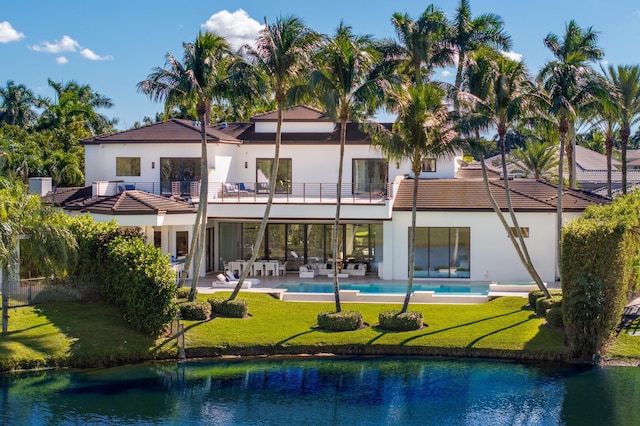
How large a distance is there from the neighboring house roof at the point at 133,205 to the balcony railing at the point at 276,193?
180 cm

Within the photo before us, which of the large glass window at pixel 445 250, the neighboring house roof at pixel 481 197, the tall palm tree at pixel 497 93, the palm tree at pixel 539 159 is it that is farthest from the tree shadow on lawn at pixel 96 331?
the palm tree at pixel 539 159

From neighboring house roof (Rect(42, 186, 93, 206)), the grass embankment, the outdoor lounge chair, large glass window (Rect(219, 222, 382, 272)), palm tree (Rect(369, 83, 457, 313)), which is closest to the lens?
the grass embankment

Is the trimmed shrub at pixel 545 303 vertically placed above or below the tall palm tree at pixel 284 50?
below

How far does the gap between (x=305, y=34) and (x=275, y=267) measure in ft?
46.4

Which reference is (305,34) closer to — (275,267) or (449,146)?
(449,146)

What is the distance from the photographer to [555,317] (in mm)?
28672

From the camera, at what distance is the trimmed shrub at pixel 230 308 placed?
101ft

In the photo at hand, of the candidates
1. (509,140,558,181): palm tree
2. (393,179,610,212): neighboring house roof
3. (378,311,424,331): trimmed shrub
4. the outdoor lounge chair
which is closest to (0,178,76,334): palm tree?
the outdoor lounge chair

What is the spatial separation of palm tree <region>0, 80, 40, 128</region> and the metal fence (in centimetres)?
4114

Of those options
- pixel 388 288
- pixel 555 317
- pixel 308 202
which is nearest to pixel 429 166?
pixel 308 202

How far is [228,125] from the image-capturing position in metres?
48.5

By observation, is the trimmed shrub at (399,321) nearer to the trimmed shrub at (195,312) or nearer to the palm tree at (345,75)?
the trimmed shrub at (195,312)

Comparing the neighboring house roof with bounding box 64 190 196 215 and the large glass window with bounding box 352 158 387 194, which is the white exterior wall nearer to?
the large glass window with bounding box 352 158 387 194

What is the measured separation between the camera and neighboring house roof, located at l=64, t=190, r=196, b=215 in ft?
117
